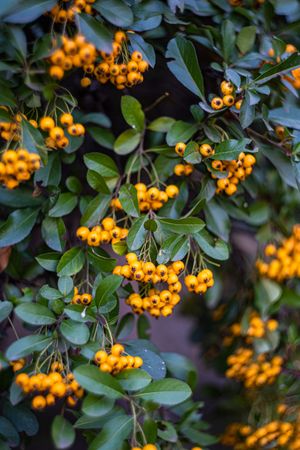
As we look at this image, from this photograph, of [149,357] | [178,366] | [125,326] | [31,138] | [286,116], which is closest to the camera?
[31,138]

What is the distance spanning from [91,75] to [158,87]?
23.9 inches

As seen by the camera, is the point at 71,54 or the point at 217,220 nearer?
the point at 71,54

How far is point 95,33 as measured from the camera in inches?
42.2

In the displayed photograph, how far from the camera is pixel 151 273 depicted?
118 centimetres

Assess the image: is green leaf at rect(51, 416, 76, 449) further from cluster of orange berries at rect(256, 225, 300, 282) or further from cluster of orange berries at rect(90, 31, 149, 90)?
cluster of orange berries at rect(256, 225, 300, 282)

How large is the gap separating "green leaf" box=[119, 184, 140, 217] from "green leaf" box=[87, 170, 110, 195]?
8 centimetres

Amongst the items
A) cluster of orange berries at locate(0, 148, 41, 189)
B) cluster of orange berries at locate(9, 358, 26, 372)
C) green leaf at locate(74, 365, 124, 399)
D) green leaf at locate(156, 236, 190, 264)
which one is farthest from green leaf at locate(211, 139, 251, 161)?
cluster of orange berries at locate(9, 358, 26, 372)

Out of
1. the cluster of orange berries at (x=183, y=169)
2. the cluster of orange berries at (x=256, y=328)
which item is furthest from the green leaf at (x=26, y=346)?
the cluster of orange berries at (x=256, y=328)

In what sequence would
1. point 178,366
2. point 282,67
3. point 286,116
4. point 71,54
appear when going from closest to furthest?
point 71,54 < point 282,67 < point 286,116 < point 178,366

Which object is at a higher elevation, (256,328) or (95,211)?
(95,211)

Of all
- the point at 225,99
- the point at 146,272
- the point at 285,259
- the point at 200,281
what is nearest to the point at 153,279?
the point at 146,272

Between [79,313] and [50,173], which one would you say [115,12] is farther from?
[79,313]

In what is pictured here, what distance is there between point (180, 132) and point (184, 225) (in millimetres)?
260

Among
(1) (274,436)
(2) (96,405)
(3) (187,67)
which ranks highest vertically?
(3) (187,67)
